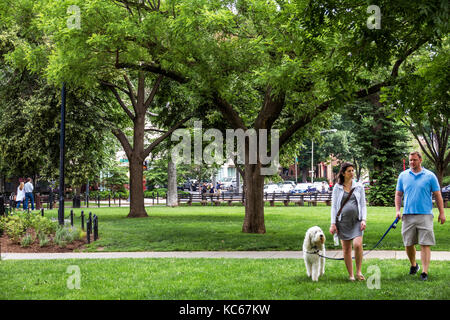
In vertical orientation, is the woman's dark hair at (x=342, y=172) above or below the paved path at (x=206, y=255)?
above

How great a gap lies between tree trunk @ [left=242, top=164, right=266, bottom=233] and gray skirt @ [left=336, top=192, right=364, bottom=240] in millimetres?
8767

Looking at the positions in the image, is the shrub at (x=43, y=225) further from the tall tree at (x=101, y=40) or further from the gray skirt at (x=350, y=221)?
the gray skirt at (x=350, y=221)

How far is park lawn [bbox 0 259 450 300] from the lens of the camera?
707 cm

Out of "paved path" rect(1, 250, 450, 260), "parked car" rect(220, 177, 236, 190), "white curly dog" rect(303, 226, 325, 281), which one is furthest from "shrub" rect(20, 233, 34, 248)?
"parked car" rect(220, 177, 236, 190)

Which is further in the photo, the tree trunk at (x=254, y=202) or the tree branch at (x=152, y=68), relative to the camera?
the tree trunk at (x=254, y=202)

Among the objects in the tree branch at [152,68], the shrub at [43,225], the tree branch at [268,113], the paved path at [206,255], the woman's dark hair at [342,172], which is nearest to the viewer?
the woman's dark hair at [342,172]

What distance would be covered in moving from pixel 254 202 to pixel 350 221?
887 cm

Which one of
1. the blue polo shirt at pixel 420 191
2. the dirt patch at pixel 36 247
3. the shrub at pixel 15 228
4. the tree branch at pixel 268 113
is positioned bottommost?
the dirt patch at pixel 36 247

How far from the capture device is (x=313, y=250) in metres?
7.86

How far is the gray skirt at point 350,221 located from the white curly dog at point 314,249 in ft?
1.18

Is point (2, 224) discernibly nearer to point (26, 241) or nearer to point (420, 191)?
point (26, 241)

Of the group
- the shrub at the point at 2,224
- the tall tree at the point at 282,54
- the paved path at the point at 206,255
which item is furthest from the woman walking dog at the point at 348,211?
the shrub at the point at 2,224

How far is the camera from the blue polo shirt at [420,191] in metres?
8.02
